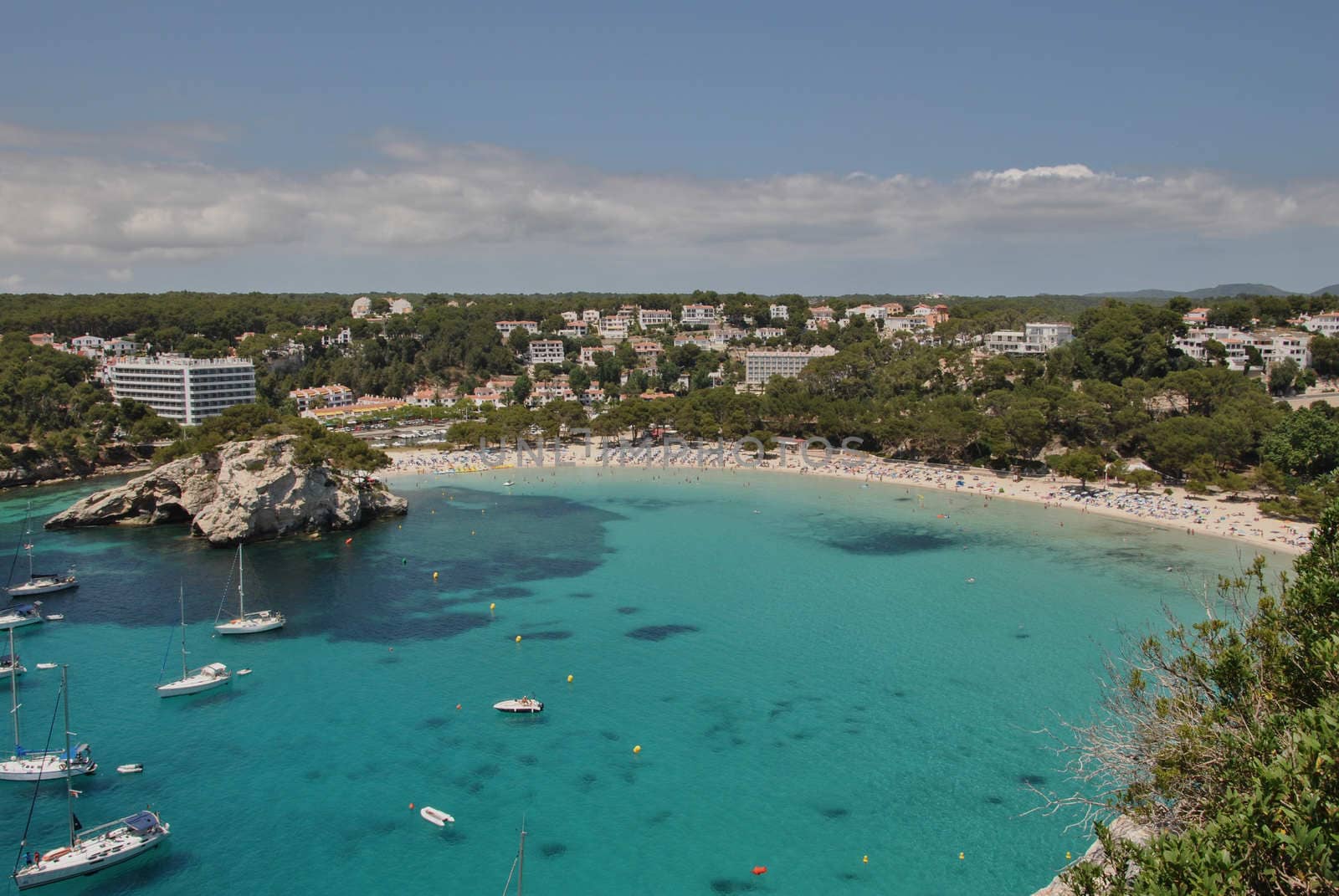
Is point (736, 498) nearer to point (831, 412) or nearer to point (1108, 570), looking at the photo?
point (831, 412)

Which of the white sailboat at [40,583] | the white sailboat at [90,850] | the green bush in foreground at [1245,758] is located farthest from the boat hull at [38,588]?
the green bush in foreground at [1245,758]

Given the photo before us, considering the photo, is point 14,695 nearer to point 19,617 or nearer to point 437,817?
point 19,617

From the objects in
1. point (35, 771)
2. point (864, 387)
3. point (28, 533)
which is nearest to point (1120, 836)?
point (35, 771)

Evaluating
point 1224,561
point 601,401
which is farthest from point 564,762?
point 601,401

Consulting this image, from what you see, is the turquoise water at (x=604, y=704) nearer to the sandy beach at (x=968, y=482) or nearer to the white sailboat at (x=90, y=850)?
the white sailboat at (x=90, y=850)

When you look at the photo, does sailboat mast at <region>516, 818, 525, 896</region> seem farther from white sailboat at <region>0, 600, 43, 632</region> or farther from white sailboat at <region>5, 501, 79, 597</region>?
white sailboat at <region>5, 501, 79, 597</region>
